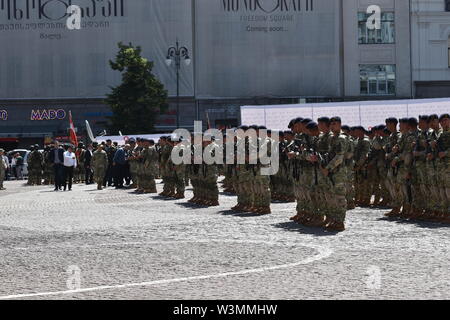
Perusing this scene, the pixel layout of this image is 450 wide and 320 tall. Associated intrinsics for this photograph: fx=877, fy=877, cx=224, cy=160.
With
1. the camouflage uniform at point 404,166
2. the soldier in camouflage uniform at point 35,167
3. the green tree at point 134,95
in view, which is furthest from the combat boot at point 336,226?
the green tree at point 134,95

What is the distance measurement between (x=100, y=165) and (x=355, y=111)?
9.38 m

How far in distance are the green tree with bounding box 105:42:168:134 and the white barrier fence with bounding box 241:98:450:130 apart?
2172cm

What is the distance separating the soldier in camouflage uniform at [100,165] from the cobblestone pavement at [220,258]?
1352 cm

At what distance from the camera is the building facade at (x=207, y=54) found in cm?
5850

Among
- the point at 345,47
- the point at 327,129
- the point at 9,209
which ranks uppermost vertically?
the point at 345,47

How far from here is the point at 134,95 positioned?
53.0 metres

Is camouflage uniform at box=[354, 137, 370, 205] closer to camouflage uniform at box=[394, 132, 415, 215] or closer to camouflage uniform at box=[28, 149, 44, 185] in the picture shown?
camouflage uniform at box=[394, 132, 415, 215]

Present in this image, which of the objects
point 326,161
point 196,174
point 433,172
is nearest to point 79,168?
point 196,174

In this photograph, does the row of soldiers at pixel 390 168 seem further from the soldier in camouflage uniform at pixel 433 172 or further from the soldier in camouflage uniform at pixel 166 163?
the soldier in camouflage uniform at pixel 166 163

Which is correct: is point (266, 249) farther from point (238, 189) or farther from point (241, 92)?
point (241, 92)

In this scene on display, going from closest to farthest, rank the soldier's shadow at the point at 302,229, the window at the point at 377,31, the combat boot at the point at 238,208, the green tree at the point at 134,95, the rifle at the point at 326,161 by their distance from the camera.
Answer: the soldier's shadow at the point at 302,229
the rifle at the point at 326,161
the combat boot at the point at 238,208
the green tree at the point at 134,95
the window at the point at 377,31
